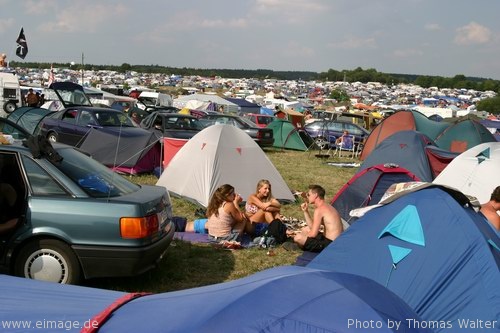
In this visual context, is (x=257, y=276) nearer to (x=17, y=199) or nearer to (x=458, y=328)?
(x=458, y=328)

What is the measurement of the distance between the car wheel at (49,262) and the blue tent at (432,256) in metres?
2.43

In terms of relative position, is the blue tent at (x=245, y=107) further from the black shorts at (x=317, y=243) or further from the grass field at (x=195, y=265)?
the black shorts at (x=317, y=243)

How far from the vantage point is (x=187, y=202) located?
31.7ft

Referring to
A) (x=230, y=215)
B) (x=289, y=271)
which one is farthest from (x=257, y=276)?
(x=230, y=215)

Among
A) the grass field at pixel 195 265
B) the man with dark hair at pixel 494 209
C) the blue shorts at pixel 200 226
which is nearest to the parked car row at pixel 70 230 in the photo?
the grass field at pixel 195 265

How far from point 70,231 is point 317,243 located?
3.41 meters

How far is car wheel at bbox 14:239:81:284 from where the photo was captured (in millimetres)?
4777

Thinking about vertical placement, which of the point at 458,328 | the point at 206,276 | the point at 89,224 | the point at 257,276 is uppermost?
the point at 257,276

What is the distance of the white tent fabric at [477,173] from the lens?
8641 millimetres

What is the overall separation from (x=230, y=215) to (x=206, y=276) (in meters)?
1.55

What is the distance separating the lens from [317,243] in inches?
271

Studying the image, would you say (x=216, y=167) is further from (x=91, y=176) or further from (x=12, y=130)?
(x=12, y=130)

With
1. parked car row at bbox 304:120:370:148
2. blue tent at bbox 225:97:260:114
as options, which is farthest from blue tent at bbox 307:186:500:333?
blue tent at bbox 225:97:260:114

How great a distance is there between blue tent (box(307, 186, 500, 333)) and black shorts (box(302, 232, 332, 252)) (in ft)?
5.13
